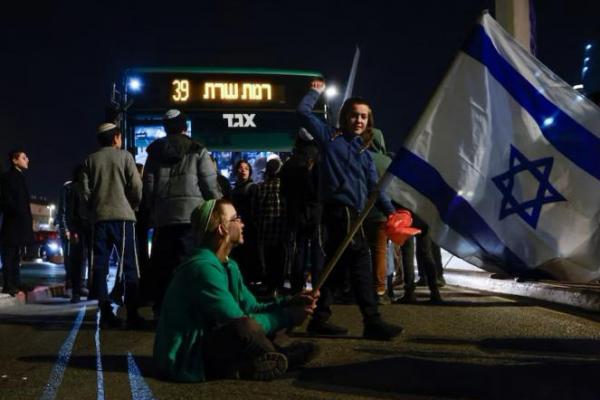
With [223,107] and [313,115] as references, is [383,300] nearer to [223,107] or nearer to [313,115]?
[313,115]

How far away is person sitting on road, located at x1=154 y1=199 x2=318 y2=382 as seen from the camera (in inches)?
157

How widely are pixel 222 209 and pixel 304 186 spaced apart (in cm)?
407

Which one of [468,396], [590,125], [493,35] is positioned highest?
[493,35]

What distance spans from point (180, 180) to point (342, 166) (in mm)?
1513

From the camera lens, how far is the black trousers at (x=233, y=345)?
393cm

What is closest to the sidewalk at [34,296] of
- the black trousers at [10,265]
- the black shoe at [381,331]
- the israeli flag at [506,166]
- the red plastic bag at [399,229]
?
the black trousers at [10,265]

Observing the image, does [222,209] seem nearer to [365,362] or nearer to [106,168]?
[365,362]

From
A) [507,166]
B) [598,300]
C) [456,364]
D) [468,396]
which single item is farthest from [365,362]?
[598,300]

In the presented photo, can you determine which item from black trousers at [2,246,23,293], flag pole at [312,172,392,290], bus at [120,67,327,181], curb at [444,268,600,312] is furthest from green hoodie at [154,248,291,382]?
bus at [120,67,327,181]

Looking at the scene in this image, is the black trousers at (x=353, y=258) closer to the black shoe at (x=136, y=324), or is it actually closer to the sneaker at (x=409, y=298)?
the black shoe at (x=136, y=324)

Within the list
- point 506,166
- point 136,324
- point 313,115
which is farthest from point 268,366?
point 136,324

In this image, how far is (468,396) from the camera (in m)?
3.70

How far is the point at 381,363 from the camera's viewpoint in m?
4.59

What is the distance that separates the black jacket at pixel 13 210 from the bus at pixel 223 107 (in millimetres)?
1803
